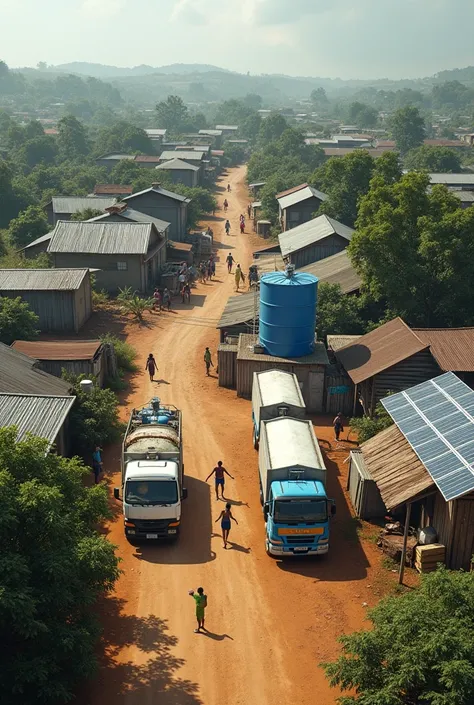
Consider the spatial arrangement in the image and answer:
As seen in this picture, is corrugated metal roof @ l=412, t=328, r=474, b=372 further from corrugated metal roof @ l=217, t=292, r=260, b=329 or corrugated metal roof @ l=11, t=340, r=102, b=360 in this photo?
corrugated metal roof @ l=11, t=340, r=102, b=360

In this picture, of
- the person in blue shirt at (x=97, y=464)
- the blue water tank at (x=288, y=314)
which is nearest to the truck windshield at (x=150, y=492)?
the person in blue shirt at (x=97, y=464)

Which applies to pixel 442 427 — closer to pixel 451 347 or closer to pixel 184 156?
pixel 451 347

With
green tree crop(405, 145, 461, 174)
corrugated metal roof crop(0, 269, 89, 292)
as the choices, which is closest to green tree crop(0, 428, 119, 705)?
corrugated metal roof crop(0, 269, 89, 292)

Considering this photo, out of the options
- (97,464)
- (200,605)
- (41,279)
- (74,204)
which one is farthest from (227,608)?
(74,204)

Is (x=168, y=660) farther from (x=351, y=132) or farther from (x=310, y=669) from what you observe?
(x=351, y=132)

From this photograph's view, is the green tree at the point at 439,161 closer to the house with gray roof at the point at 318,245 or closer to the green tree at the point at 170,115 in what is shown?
the house with gray roof at the point at 318,245
